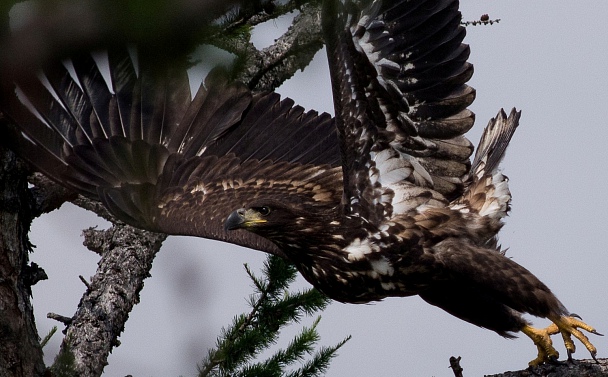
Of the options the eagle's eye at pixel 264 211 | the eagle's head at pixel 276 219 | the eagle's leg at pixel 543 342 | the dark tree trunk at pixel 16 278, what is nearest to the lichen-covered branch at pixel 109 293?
the eagle's head at pixel 276 219

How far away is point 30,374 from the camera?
2.87 meters

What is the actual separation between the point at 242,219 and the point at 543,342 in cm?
173

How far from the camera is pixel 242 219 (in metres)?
4.77

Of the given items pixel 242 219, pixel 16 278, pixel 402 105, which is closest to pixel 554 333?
pixel 402 105

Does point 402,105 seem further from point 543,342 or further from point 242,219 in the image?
point 543,342

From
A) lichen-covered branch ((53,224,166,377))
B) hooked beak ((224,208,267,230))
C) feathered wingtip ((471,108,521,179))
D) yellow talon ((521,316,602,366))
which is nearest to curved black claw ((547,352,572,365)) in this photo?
yellow talon ((521,316,602,366))

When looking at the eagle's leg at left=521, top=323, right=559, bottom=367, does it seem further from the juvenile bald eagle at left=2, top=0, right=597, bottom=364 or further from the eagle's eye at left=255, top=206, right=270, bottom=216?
the eagle's eye at left=255, top=206, right=270, bottom=216

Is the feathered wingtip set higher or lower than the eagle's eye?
higher

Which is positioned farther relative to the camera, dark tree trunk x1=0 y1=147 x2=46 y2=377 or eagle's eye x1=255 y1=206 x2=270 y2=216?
eagle's eye x1=255 y1=206 x2=270 y2=216

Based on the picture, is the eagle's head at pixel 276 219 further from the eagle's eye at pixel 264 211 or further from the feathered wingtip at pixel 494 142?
the feathered wingtip at pixel 494 142

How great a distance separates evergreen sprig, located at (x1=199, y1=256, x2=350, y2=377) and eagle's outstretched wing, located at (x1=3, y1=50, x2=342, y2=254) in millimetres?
364

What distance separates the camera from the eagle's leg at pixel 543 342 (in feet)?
15.0

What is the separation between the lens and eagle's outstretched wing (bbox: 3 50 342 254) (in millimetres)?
5391

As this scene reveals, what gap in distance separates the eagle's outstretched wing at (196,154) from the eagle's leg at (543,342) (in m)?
1.48
